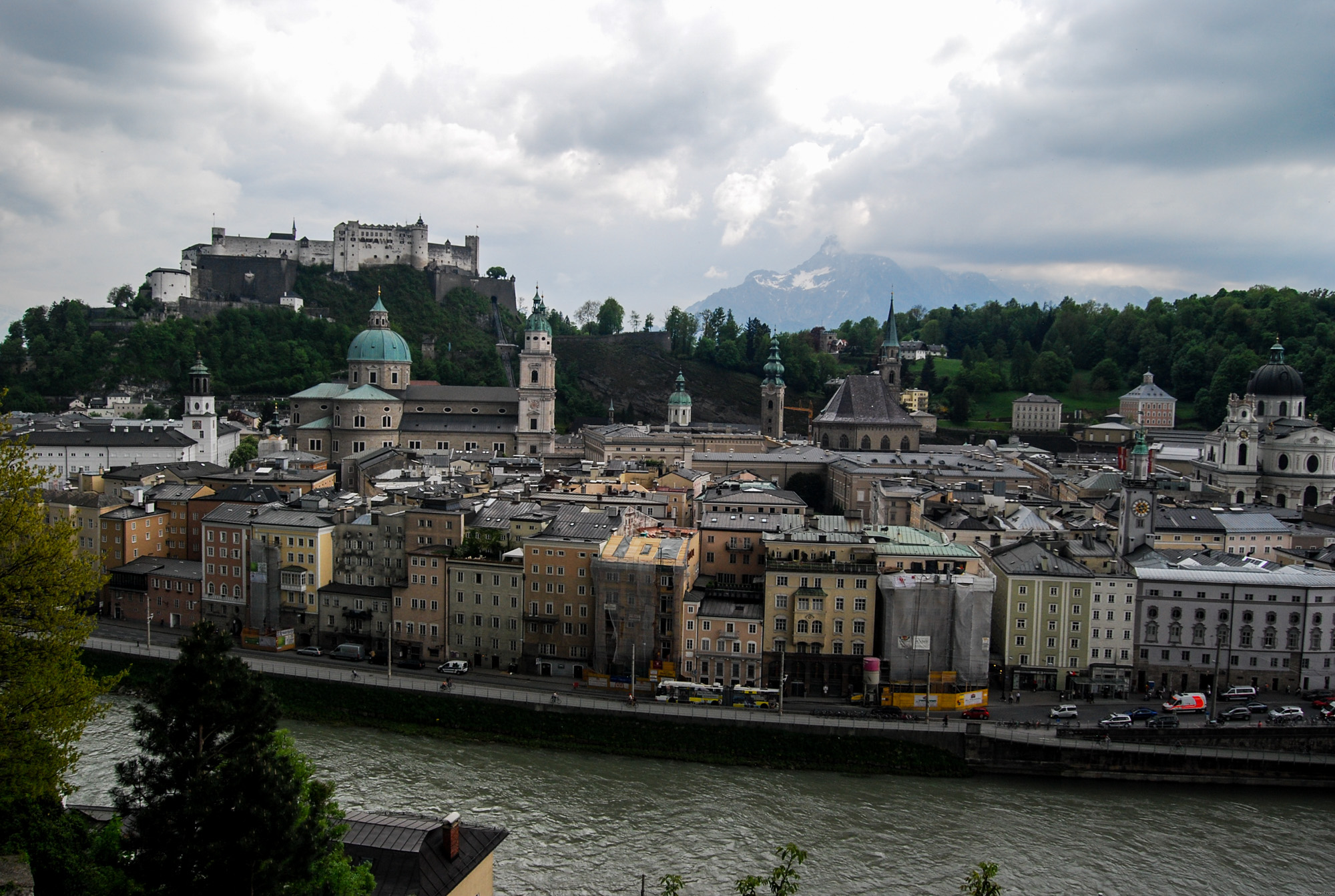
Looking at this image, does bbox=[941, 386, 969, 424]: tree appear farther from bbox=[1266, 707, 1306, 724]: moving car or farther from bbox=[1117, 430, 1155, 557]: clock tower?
bbox=[1266, 707, 1306, 724]: moving car

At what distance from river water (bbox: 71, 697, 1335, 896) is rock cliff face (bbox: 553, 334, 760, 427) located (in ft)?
203

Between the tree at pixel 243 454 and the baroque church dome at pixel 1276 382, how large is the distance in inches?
2458

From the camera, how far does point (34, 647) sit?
12.2 metres

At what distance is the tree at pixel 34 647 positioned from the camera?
11.8m

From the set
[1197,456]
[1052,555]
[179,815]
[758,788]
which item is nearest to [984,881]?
[179,815]

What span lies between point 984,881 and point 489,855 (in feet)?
23.4

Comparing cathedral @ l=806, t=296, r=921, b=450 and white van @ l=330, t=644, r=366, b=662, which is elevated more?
cathedral @ l=806, t=296, r=921, b=450

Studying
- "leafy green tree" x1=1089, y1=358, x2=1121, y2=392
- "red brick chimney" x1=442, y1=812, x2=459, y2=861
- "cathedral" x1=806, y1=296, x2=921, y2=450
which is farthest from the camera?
"leafy green tree" x1=1089, y1=358, x2=1121, y2=392

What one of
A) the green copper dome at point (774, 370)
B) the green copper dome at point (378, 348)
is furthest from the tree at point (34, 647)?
the green copper dome at point (774, 370)

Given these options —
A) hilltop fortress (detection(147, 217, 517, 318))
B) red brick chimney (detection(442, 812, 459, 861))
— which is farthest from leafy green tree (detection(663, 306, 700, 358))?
red brick chimney (detection(442, 812, 459, 861))

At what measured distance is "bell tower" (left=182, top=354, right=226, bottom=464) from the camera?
204 feet

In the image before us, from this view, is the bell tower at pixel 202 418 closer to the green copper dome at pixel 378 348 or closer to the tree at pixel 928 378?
the green copper dome at pixel 378 348

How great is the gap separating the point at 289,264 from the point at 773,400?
48.7 meters

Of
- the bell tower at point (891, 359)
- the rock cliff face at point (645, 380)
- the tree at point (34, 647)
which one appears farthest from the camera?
the rock cliff face at point (645, 380)
